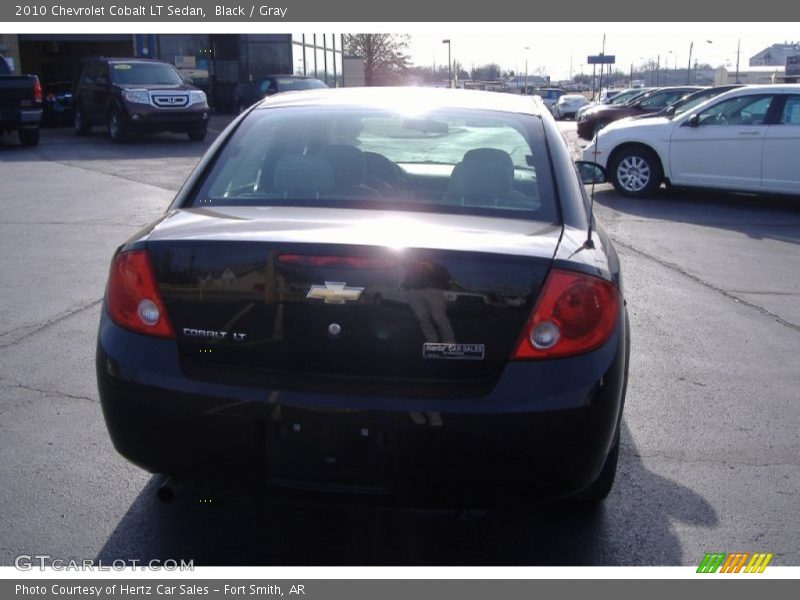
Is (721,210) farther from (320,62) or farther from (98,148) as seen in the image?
(320,62)

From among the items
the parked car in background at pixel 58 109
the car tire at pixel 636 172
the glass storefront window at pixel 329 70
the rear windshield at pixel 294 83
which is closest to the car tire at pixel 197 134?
the rear windshield at pixel 294 83

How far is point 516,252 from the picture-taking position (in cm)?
288

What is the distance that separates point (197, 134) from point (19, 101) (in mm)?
4497

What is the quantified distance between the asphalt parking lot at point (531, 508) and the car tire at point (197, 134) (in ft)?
43.4

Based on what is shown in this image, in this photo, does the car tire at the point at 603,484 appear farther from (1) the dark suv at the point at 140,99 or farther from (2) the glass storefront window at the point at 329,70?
(2) the glass storefront window at the point at 329,70

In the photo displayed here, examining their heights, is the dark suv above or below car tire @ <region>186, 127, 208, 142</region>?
above

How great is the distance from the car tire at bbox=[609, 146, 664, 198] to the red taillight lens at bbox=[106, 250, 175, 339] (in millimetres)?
11100

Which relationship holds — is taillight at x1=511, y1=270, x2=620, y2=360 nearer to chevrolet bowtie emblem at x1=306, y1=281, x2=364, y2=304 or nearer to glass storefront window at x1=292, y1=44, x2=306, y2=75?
chevrolet bowtie emblem at x1=306, y1=281, x2=364, y2=304

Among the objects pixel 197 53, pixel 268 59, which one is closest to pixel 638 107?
pixel 268 59

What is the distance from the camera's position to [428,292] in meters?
2.79

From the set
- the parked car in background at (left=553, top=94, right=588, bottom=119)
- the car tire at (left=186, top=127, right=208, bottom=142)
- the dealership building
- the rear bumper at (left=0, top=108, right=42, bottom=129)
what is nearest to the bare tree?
the parked car in background at (left=553, top=94, right=588, bottom=119)

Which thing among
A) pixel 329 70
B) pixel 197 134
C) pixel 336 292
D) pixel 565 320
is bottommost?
pixel 197 134

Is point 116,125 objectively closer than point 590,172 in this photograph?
No

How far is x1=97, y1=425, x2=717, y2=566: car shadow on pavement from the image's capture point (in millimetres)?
3240
